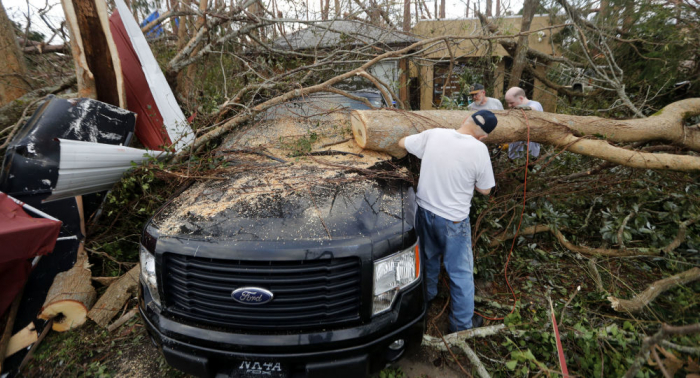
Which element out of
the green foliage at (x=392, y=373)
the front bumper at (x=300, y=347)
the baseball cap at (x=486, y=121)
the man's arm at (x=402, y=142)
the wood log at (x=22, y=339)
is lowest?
the green foliage at (x=392, y=373)

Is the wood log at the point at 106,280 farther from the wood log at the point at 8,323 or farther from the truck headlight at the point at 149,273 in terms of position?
the truck headlight at the point at 149,273

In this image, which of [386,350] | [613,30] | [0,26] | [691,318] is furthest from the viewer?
[613,30]

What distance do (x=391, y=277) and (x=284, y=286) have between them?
595mm

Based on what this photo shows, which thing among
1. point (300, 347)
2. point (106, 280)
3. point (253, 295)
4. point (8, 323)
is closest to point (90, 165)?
point (106, 280)

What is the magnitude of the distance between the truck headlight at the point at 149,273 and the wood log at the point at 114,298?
779mm

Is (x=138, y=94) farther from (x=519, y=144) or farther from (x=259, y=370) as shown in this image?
(x=519, y=144)

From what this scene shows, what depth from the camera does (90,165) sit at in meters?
3.03

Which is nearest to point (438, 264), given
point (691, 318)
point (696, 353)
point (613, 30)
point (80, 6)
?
point (696, 353)

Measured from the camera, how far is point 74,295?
2721mm

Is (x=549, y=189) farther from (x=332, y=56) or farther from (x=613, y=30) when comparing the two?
(x=613, y=30)

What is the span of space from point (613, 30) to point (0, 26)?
31.0 ft

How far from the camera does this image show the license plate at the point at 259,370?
1.75m

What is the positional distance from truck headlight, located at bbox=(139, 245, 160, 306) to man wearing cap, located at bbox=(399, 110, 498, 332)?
5.69 feet

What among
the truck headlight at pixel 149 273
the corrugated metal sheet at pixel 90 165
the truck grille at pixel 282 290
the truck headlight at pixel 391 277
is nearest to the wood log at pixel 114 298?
the truck headlight at pixel 149 273
